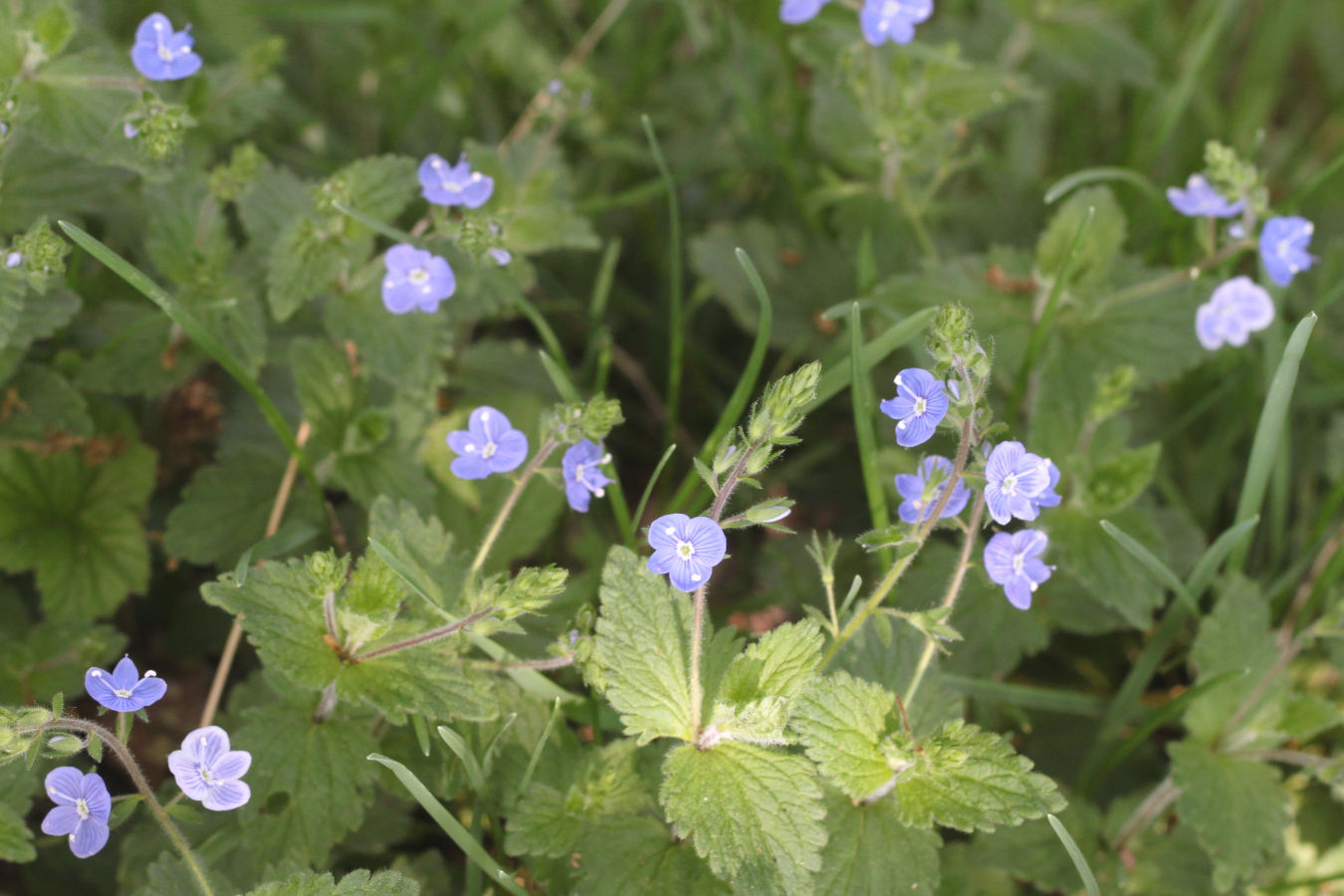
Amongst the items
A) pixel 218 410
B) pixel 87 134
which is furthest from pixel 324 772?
pixel 87 134

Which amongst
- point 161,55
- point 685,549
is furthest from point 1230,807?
point 161,55

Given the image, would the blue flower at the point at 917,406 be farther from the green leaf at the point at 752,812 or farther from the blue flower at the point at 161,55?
the blue flower at the point at 161,55

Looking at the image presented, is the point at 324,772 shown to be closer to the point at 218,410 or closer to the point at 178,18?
the point at 218,410

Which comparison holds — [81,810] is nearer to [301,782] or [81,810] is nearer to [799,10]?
[301,782]

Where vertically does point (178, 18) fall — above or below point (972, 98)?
below

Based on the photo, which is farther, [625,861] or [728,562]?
[728,562]

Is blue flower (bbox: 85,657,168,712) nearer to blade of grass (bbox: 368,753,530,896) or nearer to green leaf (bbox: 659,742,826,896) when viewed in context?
blade of grass (bbox: 368,753,530,896)

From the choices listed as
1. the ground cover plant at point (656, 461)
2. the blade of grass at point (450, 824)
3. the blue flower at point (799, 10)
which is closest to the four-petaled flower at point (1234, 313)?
the ground cover plant at point (656, 461)
